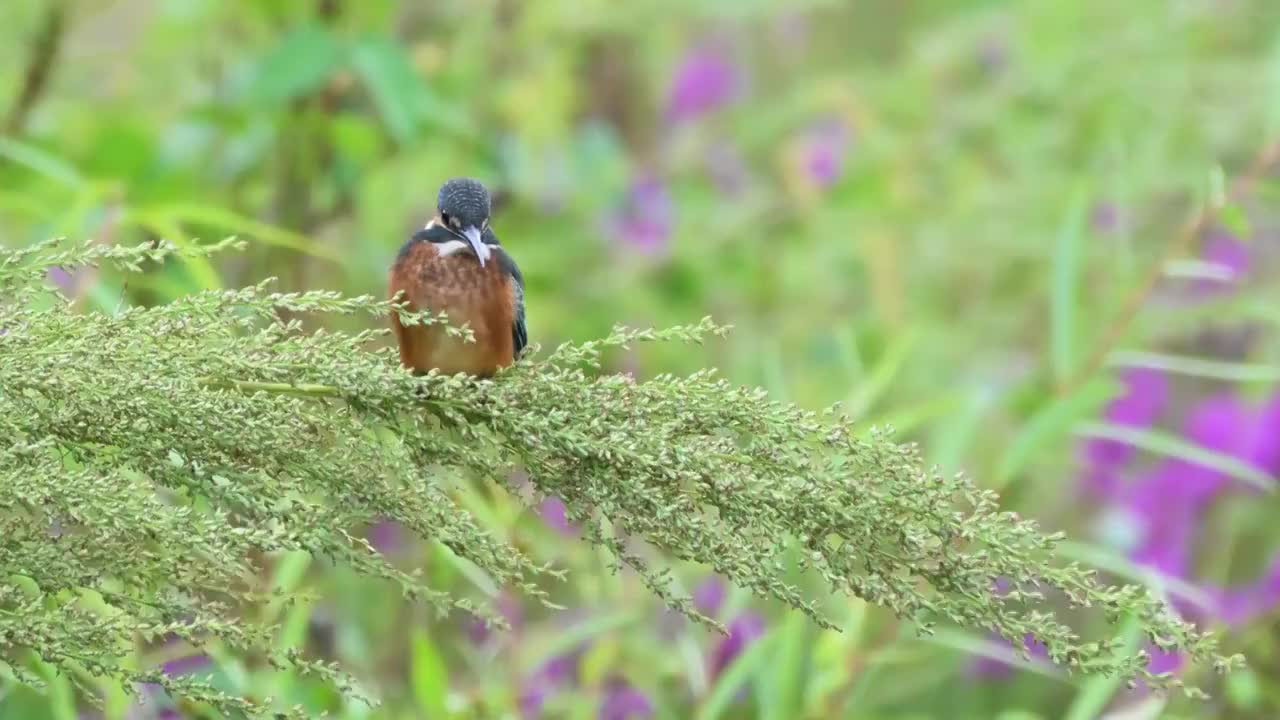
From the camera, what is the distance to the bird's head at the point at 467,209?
221 cm

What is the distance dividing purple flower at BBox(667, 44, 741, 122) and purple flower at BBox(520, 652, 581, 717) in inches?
119

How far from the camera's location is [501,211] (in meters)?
3.90

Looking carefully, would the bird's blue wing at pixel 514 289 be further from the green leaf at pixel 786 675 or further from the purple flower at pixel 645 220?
the purple flower at pixel 645 220

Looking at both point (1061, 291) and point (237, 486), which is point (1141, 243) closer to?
point (1061, 291)

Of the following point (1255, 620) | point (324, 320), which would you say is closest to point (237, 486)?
point (324, 320)

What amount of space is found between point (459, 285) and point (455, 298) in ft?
0.07

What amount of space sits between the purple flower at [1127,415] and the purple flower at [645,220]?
1.46 meters

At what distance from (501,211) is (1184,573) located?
6.59 ft

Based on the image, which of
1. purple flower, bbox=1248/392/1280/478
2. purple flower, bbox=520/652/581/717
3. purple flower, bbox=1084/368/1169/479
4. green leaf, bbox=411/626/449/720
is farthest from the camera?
purple flower, bbox=1084/368/1169/479

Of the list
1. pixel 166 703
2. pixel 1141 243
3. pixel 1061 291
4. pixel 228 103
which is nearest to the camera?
pixel 166 703

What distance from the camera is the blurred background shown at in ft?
9.21

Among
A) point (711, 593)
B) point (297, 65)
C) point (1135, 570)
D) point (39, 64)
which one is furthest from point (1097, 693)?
point (39, 64)

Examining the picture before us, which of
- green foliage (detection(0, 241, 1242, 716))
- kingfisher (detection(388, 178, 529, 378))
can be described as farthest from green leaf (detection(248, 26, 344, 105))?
green foliage (detection(0, 241, 1242, 716))

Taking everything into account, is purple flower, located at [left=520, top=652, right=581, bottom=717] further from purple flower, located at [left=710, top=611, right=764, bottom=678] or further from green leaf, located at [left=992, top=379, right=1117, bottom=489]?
green leaf, located at [left=992, top=379, right=1117, bottom=489]
